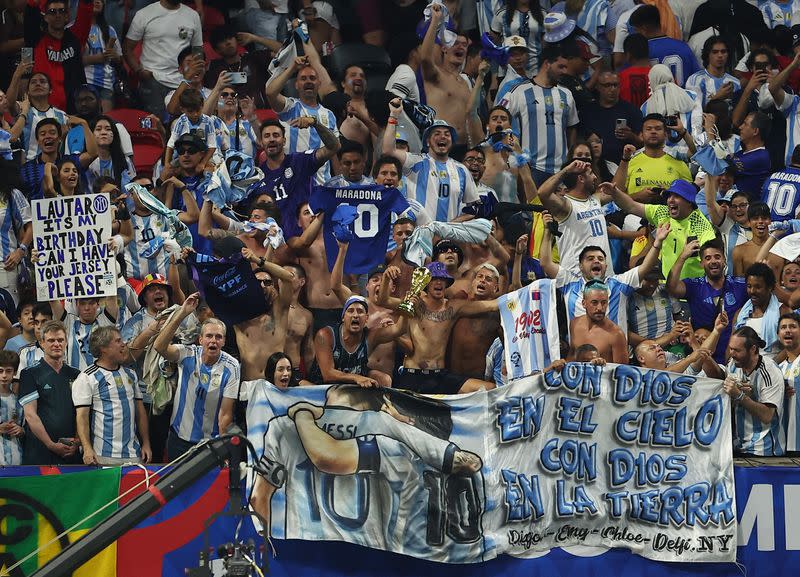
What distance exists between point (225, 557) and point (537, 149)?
9.73 m

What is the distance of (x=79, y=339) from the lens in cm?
1432

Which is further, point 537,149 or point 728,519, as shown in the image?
point 537,149

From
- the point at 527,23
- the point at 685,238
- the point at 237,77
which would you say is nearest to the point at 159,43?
the point at 237,77

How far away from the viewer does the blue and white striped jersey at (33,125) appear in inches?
645

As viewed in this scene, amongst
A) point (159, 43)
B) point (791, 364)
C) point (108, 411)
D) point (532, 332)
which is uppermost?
point (159, 43)

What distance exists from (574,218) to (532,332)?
235 cm

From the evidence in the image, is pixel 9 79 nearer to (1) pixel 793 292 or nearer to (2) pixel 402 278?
(2) pixel 402 278

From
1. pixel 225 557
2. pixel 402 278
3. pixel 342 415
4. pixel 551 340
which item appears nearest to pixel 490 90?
pixel 402 278

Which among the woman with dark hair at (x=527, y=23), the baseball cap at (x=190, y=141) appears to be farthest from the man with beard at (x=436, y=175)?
the woman with dark hair at (x=527, y=23)

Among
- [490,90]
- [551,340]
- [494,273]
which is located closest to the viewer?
[551,340]

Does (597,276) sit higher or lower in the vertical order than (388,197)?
lower

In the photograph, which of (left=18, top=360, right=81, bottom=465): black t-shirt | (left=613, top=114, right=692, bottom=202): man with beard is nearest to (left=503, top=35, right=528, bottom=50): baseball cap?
(left=613, top=114, right=692, bottom=202): man with beard

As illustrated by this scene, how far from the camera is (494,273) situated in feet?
47.7

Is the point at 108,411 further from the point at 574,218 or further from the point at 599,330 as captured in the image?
the point at 574,218
